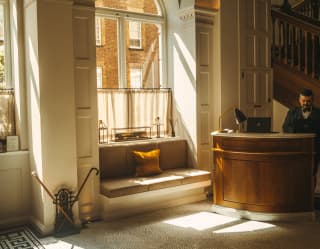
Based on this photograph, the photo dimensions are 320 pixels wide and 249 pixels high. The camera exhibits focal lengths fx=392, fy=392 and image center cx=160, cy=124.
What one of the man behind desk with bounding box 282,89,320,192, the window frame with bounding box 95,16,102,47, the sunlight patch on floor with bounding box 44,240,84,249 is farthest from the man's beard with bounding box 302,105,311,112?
the sunlight patch on floor with bounding box 44,240,84,249

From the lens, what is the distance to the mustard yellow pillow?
5.49m

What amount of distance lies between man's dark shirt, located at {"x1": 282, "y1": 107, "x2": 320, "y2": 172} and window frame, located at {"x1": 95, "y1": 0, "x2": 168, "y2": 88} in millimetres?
2256

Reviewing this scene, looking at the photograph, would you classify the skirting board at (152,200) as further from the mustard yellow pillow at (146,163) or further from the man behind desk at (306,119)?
the man behind desk at (306,119)

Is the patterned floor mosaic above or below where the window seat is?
below

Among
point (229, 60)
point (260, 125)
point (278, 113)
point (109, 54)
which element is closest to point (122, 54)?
point (109, 54)

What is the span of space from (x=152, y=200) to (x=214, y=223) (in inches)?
38.5

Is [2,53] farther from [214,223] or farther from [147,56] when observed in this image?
[214,223]

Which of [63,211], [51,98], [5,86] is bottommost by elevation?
[63,211]

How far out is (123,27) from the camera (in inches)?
239

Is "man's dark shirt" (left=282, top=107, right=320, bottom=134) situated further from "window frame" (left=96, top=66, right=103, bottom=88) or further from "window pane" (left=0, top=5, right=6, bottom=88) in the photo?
"window pane" (left=0, top=5, right=6, bottom=88)

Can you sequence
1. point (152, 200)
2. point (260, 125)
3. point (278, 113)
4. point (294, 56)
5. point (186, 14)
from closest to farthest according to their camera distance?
point (260, 125)
point (152, 200)
point (186, 14)
point (294, 56)
point (278, 113)

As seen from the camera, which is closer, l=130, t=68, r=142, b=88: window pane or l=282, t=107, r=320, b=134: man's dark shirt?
l=282, t=107, r=320, b=134: man's dark shirt

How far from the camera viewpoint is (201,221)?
491 centimetres

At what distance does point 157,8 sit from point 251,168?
10.6 feet
